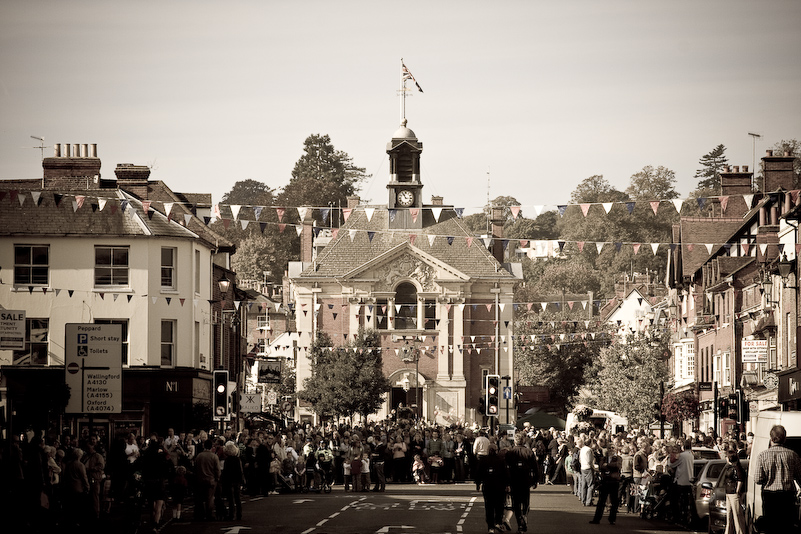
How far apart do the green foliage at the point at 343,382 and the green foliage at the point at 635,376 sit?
13.1 m

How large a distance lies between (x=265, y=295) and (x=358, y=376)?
32929mm

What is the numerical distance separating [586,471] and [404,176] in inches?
2274

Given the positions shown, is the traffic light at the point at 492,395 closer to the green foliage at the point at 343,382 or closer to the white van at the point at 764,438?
the white van at the point at 764,438

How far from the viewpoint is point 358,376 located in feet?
238

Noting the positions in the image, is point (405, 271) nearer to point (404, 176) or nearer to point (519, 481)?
point (404, 176)

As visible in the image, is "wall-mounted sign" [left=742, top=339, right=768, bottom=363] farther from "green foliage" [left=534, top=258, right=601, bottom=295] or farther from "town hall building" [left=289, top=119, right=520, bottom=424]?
"green foliage" [left=534, top=258, right=601, bottom=295]

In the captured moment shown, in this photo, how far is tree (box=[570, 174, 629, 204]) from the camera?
448 ft

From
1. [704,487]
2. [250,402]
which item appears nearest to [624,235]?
[250,402]

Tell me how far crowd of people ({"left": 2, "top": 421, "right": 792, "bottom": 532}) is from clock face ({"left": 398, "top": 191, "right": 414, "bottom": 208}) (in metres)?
42.9

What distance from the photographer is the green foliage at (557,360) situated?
91.6 metres

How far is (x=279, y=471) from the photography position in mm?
34469

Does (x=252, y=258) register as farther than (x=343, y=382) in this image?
Yes

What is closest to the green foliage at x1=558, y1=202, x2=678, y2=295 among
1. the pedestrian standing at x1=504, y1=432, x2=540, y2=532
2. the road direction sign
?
the road direction sign

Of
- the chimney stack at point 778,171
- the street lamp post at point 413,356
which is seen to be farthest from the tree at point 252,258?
the chimney stack at point 778,171
